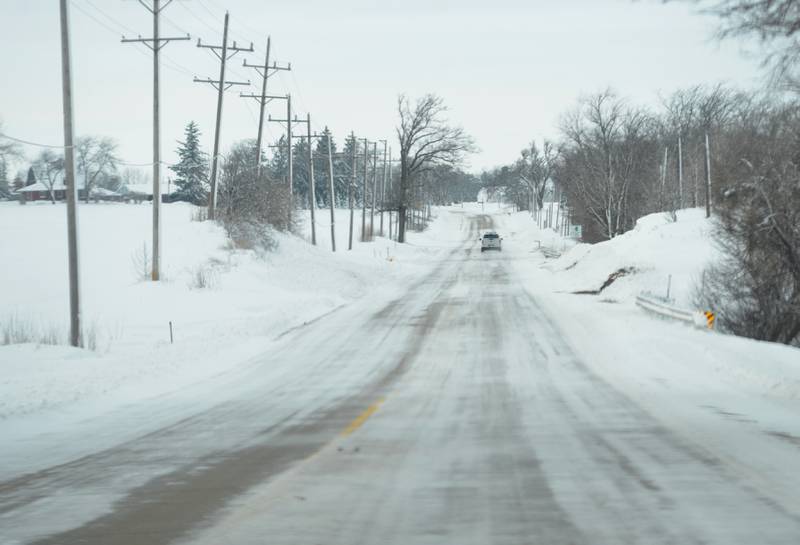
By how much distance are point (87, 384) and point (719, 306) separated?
17.2m

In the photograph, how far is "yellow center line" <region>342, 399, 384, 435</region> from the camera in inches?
310

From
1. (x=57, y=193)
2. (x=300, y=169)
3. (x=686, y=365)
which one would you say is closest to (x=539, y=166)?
(x=300, y=169)

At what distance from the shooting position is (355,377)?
12.0 metres

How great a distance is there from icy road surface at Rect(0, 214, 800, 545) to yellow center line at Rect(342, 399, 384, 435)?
2.0 inches

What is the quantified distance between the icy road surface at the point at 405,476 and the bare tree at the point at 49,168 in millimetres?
102313

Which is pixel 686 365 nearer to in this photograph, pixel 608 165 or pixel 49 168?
pixel 608 165

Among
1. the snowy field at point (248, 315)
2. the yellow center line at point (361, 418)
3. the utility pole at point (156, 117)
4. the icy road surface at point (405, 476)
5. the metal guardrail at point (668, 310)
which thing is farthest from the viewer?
the utility pole at point (156, 117)

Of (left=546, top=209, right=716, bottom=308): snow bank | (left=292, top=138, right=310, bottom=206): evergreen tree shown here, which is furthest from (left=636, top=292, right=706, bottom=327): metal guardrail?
(left=292, top=138, right=310, bottom=206): evergreen tree

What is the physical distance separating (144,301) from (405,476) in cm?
1678

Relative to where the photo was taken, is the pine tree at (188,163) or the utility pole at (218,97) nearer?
the utility pole at (218,97)

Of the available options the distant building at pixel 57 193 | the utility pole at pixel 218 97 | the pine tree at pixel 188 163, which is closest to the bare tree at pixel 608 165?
the utility pole at pixel 218 97

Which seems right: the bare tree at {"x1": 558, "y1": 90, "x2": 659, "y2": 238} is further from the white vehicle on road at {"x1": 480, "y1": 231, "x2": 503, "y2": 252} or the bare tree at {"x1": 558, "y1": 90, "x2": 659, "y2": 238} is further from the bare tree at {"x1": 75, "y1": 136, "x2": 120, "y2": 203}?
the bare tree at {"x1": 75, "y1": 136, "x2": 120, "y2": 203}

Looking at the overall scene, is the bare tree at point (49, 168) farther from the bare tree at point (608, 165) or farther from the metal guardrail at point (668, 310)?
the metal guardrail at point (668, 310)

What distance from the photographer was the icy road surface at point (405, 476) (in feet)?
14.9
